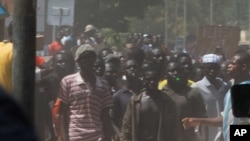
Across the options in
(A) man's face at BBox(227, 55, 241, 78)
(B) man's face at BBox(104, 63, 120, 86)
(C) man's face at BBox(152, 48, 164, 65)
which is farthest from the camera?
(C) man's face at BBox(152, 48, 164, 65)

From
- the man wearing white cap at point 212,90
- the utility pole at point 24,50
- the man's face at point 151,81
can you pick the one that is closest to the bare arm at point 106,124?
the man's face at point 151,81

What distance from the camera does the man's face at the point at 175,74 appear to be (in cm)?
687

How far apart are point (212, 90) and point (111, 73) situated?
3.45ft

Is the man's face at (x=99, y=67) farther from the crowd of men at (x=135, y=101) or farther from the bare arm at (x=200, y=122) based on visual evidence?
the bare arm at (x=200, y=122)

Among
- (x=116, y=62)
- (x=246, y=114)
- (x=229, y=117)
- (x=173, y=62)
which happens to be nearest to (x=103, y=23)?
(x=116, y=62)

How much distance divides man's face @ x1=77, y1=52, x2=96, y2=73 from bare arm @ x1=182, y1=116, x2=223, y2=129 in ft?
3.16

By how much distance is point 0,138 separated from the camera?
1.91ft

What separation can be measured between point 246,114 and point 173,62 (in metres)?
5.51

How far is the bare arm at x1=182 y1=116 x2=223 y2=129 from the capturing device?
6.55 meters

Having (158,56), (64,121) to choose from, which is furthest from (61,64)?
(64,121)

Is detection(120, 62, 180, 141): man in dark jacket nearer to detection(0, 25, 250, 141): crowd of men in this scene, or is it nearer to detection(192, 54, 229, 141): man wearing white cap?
detection(0, 25, 250, 141): crowd of men

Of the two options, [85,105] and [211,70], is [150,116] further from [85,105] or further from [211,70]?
[211,70]

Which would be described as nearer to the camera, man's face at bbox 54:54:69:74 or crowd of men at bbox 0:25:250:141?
crowd of men at bbox 0:25:250:141

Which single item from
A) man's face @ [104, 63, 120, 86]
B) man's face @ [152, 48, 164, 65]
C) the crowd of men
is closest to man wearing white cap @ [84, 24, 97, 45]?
man's face @ [152, 48, 164, 65]
